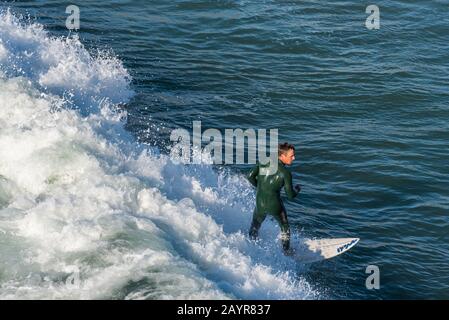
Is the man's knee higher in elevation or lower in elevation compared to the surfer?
lower

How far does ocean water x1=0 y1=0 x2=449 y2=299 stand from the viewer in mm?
12938

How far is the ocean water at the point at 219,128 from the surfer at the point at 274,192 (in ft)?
1.33

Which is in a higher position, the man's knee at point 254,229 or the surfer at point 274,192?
the surfer at point 274,192

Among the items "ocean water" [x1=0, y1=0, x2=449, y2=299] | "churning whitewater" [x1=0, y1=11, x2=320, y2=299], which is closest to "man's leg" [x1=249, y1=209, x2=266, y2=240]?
"churning whitewater" [x1=0, y1=11, x2=320, y2=299]

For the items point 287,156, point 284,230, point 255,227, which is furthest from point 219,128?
point 287,156

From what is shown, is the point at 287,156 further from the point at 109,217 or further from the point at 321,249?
the point at 109,217

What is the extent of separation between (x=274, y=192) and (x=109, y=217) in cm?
295

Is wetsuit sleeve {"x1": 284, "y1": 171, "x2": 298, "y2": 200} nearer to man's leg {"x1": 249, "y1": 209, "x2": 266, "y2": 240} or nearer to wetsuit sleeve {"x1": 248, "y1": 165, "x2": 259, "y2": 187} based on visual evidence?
wetsuit sleeve {"x1": 248, "y1": 165, "x2": 259, "y2": 187}

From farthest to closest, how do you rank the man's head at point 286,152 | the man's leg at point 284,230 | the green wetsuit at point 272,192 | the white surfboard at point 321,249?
the white surfboard at point 321,249
the man's leg at point 284,230
the green wetsuit at point 272,192
the man's head at point 286,152

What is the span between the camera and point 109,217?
13586 mm

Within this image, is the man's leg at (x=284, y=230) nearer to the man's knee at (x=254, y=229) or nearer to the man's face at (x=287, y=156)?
the man's knee at (x=254, y=229)

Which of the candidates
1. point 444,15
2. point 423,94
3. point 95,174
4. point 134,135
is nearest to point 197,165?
point 134,135

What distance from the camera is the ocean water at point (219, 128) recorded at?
12.9 metres

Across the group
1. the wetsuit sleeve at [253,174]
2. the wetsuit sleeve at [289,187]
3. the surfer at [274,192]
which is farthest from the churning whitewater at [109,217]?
the wetsuit sleeve at [289,187]
